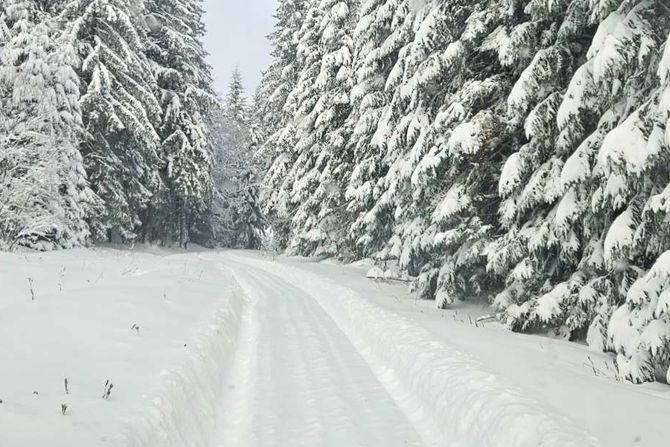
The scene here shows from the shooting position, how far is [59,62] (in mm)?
20469

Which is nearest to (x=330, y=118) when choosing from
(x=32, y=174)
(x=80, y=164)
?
(x=80, y=164)

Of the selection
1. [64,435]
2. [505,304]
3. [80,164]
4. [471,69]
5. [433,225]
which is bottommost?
[64,435]

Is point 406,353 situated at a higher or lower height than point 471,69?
lower

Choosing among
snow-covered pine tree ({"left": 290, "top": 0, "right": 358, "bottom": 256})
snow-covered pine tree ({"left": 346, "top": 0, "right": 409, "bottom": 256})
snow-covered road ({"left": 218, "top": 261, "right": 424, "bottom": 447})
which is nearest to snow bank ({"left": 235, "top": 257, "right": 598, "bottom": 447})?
snow-covered road ({"left": 218, "top": 261, "right": 424, "bottom": 447})

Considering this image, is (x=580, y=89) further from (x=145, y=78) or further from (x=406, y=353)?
(x=145, y=78)

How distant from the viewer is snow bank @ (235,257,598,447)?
4738 millimetres

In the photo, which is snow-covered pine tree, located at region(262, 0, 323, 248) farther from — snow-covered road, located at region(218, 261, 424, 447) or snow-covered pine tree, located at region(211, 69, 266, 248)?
snow-covered pine tree, located at region(211, 69, 266, 248)

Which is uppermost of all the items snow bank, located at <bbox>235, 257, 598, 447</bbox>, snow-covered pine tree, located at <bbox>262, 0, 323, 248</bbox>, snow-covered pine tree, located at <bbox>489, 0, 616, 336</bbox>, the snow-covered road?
snow-covered pine tree, located at <bbox>262, 0, 323, 248</bbox>

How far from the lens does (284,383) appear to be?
7.40m

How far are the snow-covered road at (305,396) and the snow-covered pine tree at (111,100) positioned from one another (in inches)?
701

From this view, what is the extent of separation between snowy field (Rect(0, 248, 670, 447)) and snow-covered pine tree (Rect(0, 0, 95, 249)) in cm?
616

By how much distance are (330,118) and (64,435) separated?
71.1ft

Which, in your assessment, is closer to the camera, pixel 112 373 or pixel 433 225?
pixel 112 373

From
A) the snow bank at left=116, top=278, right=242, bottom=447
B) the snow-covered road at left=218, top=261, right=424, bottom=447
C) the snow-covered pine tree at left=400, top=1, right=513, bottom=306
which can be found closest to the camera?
the snow bank at left=116, top=278, right=242, bottom=447
